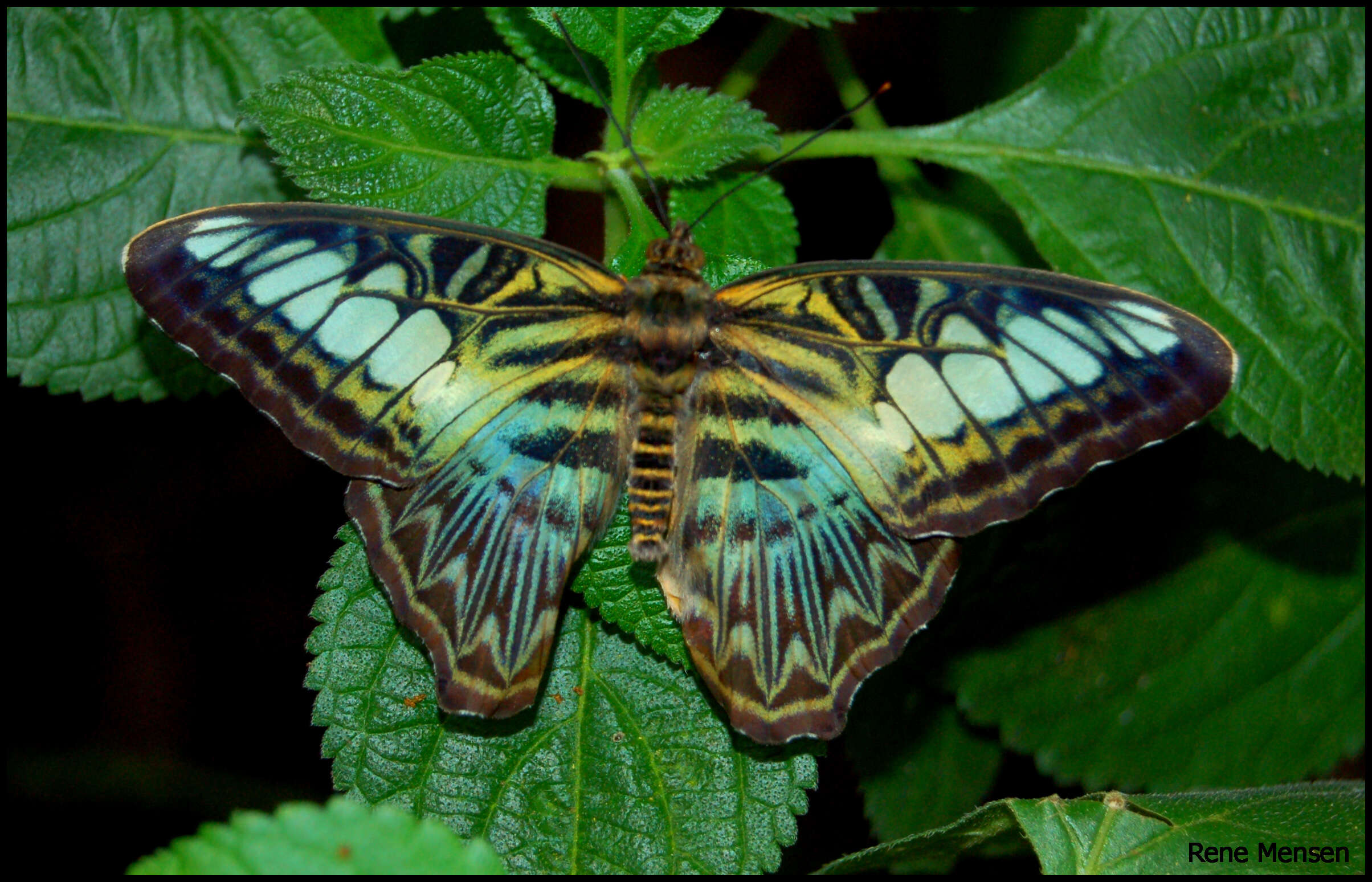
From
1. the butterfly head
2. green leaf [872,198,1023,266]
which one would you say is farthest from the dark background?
the butterfly head

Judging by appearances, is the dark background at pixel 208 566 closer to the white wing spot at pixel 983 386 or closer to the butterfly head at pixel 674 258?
the butterfly head at pixel 674 258

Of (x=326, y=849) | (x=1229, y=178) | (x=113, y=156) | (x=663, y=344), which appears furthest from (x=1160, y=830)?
(x=113, y=156)

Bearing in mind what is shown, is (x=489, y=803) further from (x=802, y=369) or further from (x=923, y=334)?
(x=923, y=334)

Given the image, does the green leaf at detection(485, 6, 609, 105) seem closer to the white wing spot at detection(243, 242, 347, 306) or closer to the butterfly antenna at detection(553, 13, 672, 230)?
the butterfly antenna at detection(553, 13, 672, 230)

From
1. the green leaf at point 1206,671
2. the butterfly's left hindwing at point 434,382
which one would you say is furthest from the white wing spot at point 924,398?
the green leaf at point 1206,671

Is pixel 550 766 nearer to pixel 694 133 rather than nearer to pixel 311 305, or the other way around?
pixel 311 305

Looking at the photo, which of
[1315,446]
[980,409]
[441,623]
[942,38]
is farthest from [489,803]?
[942,38]

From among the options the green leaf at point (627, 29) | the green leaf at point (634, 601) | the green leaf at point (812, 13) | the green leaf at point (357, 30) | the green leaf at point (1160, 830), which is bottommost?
the green leaf at point (1160, 830)
